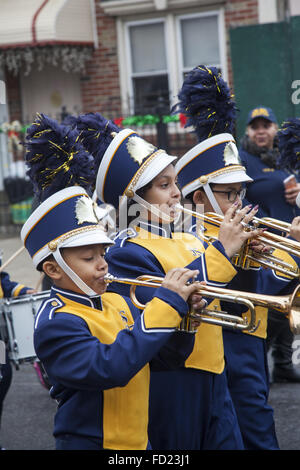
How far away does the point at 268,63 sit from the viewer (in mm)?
8914

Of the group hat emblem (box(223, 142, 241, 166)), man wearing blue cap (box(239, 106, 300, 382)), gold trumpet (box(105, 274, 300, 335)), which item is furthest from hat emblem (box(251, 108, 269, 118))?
gold trumpet (box(105, 274, 300, 335))

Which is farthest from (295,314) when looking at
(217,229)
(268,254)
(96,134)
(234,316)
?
(96,134)

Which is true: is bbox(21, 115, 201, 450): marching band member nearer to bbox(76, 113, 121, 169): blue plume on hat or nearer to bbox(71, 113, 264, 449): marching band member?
bbox(71, 113, 264, 449): marching band member

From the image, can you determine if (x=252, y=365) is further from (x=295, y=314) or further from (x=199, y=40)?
(x=199, y=40)

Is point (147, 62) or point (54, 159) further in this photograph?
point (147, 62)

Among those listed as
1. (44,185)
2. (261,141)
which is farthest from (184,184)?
(261,141)

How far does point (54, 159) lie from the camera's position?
277cm

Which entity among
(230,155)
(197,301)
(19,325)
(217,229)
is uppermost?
(230,155)

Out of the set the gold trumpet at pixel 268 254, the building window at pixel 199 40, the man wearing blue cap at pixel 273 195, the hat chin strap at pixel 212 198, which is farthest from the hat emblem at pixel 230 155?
the building window at pixel 199 40

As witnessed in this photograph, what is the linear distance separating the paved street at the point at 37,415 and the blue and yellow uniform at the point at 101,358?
84.4 inches

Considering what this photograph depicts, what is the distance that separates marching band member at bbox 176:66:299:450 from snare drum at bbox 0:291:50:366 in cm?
154

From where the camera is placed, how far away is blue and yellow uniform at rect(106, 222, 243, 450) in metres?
3.02

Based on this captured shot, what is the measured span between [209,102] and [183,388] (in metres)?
1.59
